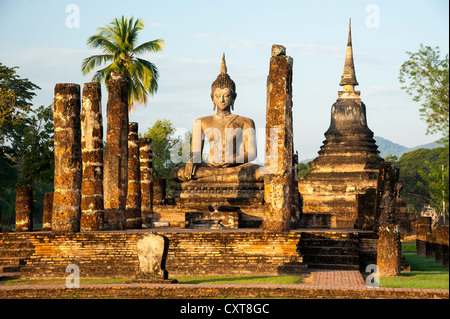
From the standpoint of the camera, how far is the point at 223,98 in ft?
79.3

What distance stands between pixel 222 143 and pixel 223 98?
1.42m

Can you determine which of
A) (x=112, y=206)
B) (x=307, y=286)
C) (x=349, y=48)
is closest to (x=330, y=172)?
(x=349, y=48)

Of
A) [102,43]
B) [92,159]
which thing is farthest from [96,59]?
[92,159]

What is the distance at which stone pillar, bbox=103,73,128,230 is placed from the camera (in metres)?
19.2

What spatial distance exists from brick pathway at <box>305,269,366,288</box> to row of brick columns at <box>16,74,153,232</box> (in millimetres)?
5614

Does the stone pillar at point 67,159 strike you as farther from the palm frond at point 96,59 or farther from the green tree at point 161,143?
the green tree at point 161,143

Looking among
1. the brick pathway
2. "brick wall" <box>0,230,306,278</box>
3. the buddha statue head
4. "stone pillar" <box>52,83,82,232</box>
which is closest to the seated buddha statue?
the buddha statue head

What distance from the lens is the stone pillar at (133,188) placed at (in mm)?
20969

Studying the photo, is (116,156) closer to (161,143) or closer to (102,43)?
(102,43)

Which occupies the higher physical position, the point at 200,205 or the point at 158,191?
the point at 158,191

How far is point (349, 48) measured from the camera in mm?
42969

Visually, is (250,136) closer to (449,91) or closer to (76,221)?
(76,221)
